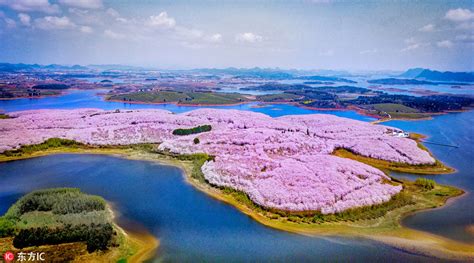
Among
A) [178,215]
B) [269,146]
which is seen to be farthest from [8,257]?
[269,146]

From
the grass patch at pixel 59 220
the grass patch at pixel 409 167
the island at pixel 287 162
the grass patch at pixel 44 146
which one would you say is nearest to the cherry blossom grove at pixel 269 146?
the island at pixel 287 162

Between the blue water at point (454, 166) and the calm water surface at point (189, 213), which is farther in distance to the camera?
the blue water at point (454, 166)

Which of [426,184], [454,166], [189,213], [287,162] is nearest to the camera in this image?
[189,213]

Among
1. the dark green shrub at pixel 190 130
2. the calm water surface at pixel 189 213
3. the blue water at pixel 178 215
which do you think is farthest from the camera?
the dark green shrub at pixel 190 130

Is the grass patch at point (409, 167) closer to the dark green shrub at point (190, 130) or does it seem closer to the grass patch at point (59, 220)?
the dark green shrub at point (190, 130)

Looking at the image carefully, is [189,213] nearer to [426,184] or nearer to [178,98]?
[426,184]

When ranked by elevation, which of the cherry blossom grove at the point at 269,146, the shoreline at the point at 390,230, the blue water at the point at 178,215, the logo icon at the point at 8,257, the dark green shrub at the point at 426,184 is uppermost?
the cherry blossom grove at the point at 269,146

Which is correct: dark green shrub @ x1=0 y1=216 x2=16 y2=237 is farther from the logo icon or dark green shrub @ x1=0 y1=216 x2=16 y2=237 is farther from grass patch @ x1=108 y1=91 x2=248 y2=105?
grass patch @ x1=108 y1=91 x2=248 y2=105
